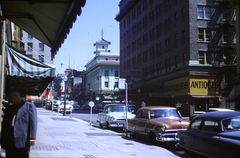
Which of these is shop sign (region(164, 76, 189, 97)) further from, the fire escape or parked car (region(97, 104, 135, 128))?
parked car (region(97, 104, 135, 128))

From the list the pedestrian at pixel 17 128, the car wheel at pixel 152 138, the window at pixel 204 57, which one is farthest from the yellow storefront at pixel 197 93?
the pedestrian at pixel 17 128

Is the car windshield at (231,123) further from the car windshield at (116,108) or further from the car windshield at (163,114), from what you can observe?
the car windshield at (116,108)

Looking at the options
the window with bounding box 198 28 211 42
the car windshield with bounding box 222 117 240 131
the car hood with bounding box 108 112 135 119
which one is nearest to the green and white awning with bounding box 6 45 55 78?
the car windshield with bounding box 222 117 240 131

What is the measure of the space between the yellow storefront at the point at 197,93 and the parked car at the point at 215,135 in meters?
28.8

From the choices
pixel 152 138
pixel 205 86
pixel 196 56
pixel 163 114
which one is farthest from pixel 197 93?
pixel 152 138

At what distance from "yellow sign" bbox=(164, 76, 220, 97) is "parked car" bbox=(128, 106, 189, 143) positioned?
2402cm

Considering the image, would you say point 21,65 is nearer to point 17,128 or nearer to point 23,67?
point 23,67

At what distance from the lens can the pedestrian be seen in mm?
5125

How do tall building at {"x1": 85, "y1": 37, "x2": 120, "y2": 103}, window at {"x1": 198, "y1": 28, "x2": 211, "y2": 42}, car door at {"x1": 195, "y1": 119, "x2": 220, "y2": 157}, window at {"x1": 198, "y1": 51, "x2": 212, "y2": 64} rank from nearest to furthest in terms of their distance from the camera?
car door at {"x1": 195, "y1": 119, "x2": 220, "y2": 157} < window at {"x1": 198, "y1": 51, "x2": 212, "y2": 64} < window at {"x1": 198, "y1": 28, "x2": 211, "y2": 42} < tall building at {"x1": 85, "y1": 37, "x2": 120, "y2": 103}

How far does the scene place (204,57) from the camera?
126 ft

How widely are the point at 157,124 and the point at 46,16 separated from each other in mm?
7216

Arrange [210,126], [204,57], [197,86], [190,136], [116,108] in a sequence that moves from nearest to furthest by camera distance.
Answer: [210,126] → [190,136] → [116,108] → [197,86] → [204,57]

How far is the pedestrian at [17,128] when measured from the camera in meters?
5.12

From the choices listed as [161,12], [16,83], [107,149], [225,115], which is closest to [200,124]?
[225,115]
